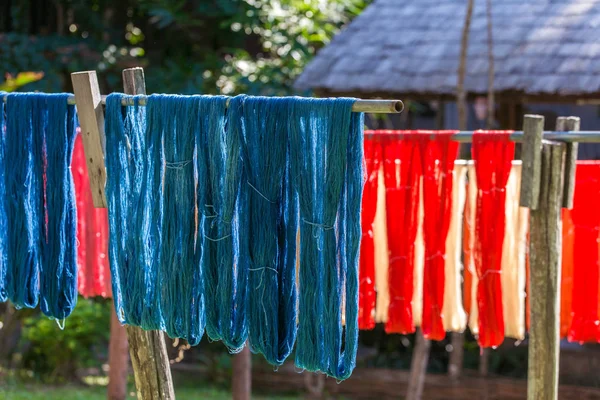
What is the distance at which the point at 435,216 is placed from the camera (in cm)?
438

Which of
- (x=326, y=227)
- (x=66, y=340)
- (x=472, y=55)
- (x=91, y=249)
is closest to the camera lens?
(x=326, y=227)

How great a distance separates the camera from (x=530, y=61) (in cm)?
740

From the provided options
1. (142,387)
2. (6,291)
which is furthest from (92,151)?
(142,387)

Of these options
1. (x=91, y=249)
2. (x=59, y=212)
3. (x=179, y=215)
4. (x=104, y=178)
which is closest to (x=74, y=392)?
(x=91, y=249)

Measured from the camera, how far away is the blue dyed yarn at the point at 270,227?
314 centimetres

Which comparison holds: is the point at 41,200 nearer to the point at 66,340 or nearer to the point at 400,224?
the point at 400,224

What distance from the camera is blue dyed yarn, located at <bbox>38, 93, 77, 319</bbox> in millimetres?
3658

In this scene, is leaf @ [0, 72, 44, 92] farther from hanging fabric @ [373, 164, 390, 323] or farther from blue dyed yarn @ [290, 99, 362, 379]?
blue dyed yarn @ [290, 99, 362, 379]

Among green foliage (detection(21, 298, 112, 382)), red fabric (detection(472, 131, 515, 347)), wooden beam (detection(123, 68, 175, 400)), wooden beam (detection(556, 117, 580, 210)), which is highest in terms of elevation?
wooden beam (detection(556, 117, 580, 210))

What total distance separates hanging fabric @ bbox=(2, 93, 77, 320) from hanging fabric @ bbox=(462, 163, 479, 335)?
1805 millimetres

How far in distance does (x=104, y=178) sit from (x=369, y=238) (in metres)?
1.47

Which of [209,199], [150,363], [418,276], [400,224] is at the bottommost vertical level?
[150,363]

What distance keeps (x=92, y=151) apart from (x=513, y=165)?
6.23ft

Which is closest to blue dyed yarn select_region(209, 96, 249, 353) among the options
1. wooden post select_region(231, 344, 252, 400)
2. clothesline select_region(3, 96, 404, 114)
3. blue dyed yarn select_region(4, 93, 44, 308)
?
clothesline select_region(3, 96, 404, 114)
